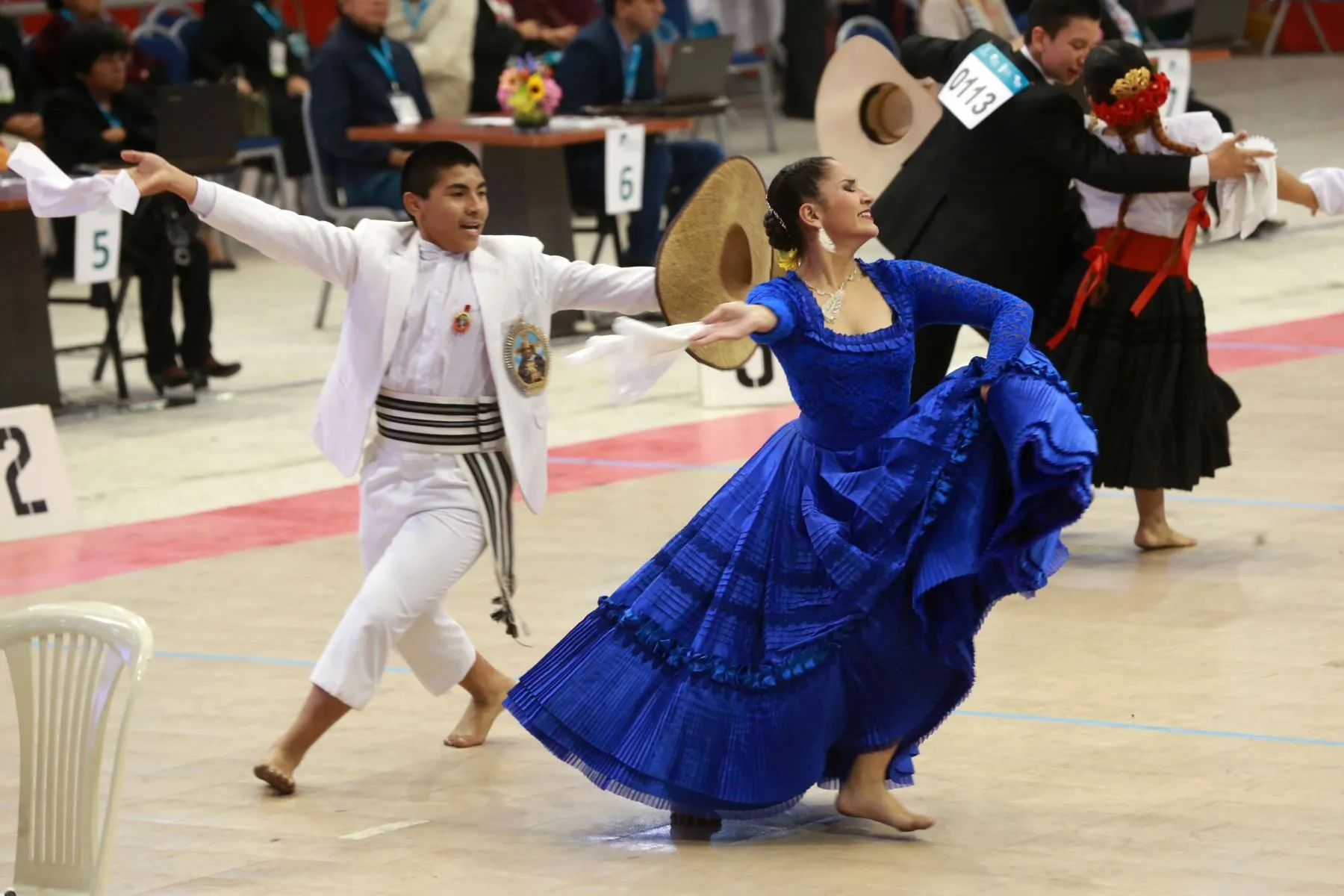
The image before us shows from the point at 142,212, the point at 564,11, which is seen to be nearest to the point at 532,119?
the point at 142,212

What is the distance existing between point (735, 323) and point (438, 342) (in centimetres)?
99

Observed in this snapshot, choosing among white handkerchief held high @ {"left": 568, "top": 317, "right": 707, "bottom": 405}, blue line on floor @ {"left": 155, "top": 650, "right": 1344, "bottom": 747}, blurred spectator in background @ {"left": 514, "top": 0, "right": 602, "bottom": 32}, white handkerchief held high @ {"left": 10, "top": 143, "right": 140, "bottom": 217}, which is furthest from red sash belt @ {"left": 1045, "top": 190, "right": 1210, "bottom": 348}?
blurred spectator in background @ {"left": 514, "top": 0, "right": 602, "bottom": 32}

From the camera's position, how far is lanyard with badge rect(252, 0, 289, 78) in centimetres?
1412

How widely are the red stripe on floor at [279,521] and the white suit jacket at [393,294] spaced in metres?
2.34

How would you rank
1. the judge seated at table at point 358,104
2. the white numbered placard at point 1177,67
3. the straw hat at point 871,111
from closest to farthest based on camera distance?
the straw hat at point 871,111
the judge seated at table at point 358,104
the white numbered placard at point 1177,67

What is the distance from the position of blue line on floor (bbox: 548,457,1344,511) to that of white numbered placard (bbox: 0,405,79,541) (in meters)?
1.82

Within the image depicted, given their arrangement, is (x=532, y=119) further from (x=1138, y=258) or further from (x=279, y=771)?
(x=279, y=771)

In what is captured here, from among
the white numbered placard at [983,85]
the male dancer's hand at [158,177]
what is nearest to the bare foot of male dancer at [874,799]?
the male dancer's hand at [158,177]

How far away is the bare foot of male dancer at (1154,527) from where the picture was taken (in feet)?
22.1

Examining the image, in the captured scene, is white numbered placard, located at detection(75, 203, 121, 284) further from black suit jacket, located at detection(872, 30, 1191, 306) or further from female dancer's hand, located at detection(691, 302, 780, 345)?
female dancer's hand, located at detection(691, 302, 780, 345)

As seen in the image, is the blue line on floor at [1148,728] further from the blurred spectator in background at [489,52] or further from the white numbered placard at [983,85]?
the blurred spectator in background at [489,52]

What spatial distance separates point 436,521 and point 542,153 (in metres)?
6.39

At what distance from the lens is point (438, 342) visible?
493 centimetres

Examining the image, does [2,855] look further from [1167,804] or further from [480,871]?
[1167,804]
